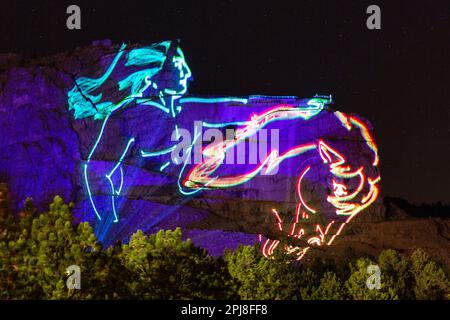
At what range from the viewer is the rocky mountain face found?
68062mm

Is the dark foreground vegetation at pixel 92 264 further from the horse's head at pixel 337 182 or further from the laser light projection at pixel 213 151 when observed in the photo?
the horse's head at pixel 337 182

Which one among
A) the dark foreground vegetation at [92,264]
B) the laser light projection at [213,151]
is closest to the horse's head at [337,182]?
→ the laser light projection at [213,151]

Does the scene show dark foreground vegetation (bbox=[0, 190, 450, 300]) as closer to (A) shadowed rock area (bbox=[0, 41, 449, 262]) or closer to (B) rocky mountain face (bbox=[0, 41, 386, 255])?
(A) shadowed rock area (bbox=[0, 41, 449, 262])

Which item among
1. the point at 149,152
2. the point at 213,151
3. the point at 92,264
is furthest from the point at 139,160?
the point at 92,264

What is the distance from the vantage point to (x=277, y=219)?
69625 mm

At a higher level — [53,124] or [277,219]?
[53,124]

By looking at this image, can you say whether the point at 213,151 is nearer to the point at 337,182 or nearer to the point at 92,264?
the point at 337,182

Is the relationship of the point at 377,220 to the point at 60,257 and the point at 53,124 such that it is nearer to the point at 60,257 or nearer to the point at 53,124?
the point at 53,124

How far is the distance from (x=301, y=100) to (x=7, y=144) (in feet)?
85.6

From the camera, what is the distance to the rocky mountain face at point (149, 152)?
6806 centimetres

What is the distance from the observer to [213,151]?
7094 centimetres

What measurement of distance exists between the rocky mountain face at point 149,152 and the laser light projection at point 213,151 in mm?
102

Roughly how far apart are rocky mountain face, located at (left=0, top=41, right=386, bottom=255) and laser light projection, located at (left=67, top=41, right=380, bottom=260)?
0.34 ft
